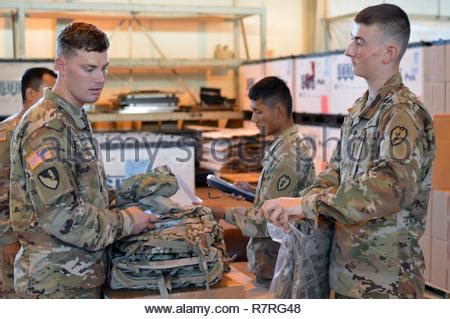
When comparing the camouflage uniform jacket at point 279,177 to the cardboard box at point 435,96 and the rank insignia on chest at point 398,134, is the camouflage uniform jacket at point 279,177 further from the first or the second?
the cardboard box at point 435,96

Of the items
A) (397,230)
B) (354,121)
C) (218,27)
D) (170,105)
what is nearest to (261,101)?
(354,121)

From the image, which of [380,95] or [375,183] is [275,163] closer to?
[380,95]

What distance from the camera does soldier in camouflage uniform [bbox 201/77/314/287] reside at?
2915mm

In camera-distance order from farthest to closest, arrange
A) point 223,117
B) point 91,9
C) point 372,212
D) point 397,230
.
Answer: point 223,117
point 91,9
point 397,230
point 372,212

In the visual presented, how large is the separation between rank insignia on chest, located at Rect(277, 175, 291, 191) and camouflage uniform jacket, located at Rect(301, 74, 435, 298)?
0.55 metres

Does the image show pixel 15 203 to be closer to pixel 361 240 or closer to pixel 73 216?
pixel 73 216

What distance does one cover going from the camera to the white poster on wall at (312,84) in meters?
5.32

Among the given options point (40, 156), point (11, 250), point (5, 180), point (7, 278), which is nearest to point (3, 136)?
point (5, 180)

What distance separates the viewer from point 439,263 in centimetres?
425

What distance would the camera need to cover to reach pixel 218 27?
8641 mm

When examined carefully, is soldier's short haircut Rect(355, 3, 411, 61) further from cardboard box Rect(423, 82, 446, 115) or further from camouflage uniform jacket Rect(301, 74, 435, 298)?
cardboard box Rect(423, 82, 446, 115)

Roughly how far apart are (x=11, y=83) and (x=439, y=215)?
11.7ft

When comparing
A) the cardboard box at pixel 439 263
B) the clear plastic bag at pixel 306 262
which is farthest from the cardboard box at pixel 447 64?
the clear plastic bag at pixel 306 262

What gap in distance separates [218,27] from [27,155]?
6.71 m
